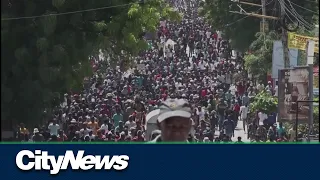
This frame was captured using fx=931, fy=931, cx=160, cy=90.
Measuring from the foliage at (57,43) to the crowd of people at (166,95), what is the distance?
0.62 metres

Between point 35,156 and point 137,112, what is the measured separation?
19091mm

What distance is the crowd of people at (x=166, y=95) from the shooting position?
20547 mm

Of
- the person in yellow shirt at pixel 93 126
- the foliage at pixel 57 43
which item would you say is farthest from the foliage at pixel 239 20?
the person in yellow shirt at pixel 93 126

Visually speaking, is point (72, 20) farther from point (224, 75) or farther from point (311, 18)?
point (224, 75)

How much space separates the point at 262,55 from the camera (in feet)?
108

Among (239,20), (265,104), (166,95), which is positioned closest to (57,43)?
(265,104)

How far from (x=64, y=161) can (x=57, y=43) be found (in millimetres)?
10728

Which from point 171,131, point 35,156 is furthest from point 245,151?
point 35,156

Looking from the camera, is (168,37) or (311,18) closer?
(311,18)

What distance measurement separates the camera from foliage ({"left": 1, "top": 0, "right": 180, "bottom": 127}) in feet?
30.1

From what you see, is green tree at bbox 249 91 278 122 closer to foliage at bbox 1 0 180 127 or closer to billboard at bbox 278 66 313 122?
foliage at bbox 1 0 180 127

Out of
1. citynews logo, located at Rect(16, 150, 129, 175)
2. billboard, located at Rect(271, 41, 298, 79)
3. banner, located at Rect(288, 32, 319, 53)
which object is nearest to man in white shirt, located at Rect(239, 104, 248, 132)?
billboard, located at Rect(271, 41, 298, 79)

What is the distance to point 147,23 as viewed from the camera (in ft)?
72.9

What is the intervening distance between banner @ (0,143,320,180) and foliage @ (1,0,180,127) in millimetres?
1294
